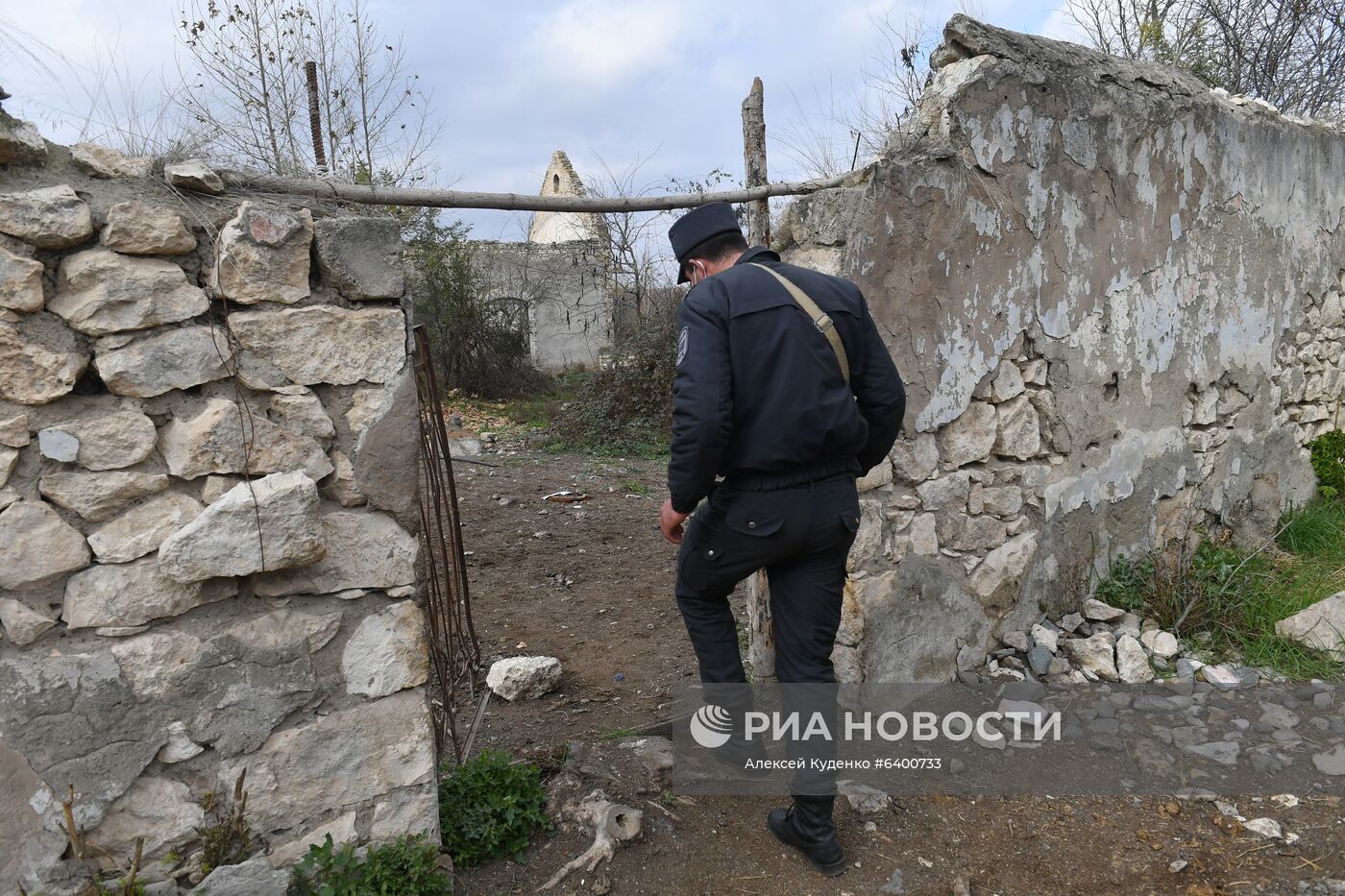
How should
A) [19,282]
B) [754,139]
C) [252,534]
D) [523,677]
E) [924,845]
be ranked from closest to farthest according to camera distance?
1. [19,282]
2. [252,534]
3. [924,845]
4. [523,677]
5. [754,139]

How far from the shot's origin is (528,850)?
8.15ft

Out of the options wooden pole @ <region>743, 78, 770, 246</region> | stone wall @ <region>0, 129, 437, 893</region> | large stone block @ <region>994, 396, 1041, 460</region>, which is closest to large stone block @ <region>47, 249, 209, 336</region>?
stone wall @ <region>0, 129, 437, 893</region>

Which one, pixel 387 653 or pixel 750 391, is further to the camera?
pixel 750 391

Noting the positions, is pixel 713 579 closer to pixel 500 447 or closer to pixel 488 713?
pixel 488 713

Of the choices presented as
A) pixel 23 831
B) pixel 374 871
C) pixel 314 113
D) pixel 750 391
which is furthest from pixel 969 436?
pixel 314 113

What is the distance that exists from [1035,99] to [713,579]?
2358 millimetres

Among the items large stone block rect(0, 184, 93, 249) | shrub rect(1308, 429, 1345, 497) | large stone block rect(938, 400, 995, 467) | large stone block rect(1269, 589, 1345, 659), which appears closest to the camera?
large stone block rect(0, 184, 93, 249)

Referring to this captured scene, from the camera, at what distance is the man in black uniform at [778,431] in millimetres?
2316

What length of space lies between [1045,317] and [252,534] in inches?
118

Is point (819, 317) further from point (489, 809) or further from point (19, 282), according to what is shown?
point (19, 282)

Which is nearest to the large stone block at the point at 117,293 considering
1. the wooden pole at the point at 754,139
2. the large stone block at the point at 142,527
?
the large stone block at the point at 142,527

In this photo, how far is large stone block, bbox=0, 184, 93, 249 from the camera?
1.80m

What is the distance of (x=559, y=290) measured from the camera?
47.3 ft

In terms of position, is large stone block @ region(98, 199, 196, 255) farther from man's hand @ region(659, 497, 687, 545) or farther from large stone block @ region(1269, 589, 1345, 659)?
large stone block @ region(1269, 589, 1345, 659)
